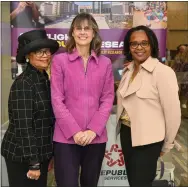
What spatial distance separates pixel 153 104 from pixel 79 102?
486mm

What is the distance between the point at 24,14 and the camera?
2.85m

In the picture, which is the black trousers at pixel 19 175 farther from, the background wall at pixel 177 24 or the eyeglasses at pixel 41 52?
the background wall at pixel 177 24

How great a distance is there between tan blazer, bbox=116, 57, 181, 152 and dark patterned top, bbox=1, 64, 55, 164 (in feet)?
1.83

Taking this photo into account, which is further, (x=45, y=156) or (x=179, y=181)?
(x=179, y=181)

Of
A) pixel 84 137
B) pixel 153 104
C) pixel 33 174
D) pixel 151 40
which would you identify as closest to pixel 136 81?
pixel 153 104

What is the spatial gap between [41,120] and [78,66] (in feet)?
1.40

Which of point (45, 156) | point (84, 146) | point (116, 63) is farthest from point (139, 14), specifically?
point (45, 156)

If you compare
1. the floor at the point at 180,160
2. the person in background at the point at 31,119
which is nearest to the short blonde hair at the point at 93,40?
the person in background at the point at 31,119

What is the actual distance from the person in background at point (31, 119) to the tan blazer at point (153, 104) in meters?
0.57

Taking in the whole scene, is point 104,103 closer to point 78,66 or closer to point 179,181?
point 78,66

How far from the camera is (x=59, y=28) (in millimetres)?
2893

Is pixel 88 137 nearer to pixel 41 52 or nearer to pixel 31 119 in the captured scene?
pixel 31 119

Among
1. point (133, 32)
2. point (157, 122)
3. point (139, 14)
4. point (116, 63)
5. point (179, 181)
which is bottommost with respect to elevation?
point (179, 181)

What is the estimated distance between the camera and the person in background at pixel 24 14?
2830 millimetres
